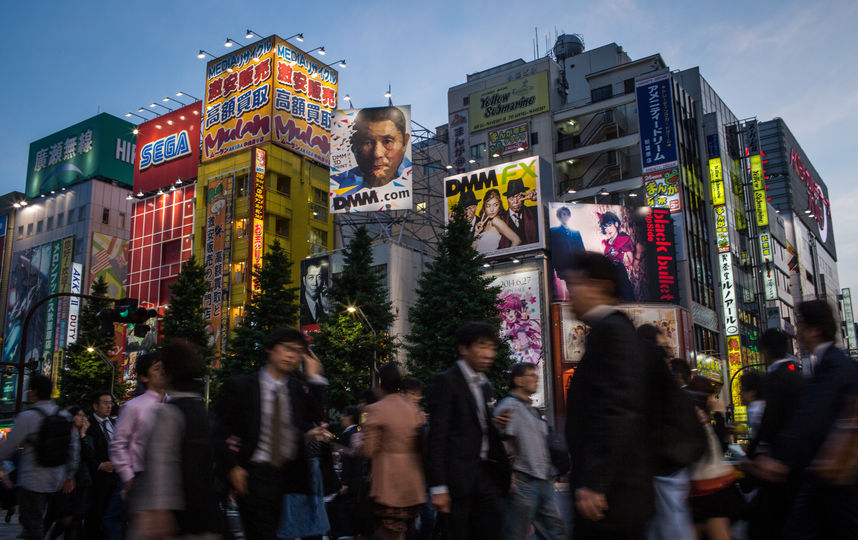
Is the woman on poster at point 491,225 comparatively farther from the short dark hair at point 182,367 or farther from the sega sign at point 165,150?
the short dark hair at point 182,367

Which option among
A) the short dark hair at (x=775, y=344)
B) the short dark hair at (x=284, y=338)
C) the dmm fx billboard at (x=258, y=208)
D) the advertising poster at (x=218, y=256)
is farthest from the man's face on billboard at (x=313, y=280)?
the short dark hair at (x=775, y=344)

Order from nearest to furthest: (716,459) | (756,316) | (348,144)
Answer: (716,459)
(348,144)
(756,316)

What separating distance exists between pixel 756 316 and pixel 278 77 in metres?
36.0

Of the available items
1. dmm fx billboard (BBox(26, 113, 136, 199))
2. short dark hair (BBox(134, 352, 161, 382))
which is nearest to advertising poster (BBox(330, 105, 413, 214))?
short dark hair (BBox(134, 352, 161, 382))

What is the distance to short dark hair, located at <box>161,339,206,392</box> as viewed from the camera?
3533 millimetres

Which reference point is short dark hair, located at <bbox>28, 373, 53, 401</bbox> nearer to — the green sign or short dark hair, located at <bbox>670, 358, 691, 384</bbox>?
short dark hair, located at <bbox>670, 358, 691, 384</bbox>

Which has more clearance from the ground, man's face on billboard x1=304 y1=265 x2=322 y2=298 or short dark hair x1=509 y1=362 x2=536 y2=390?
man's face on billboard x1=304 y1=265 x2=322 y2=298

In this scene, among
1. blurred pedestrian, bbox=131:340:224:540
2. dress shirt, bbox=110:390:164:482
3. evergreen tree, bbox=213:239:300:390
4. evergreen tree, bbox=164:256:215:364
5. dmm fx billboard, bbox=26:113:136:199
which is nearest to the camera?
blurred pedestrian, bbox=131:340:224:540

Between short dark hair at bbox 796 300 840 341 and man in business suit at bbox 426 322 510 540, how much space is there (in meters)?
1.79

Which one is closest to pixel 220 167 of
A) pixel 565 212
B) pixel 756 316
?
pixel 565 212

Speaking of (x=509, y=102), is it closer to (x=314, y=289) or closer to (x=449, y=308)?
(x=314, y=289)

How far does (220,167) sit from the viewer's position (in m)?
44.3

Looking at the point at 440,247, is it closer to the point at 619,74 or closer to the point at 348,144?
the point at 348,144

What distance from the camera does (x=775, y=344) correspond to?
201 inches
